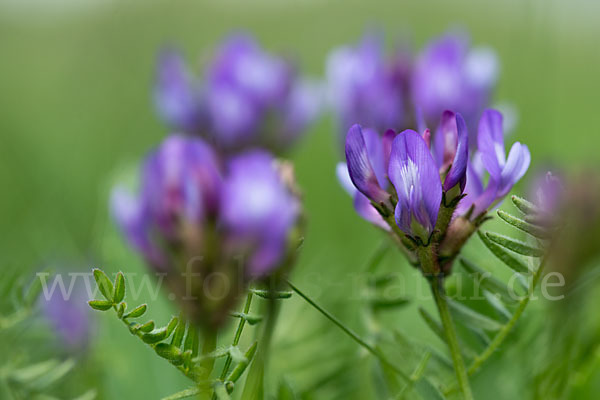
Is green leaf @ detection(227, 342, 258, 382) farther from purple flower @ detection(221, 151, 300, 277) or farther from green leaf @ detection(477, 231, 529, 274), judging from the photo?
green leaf @ detection(477, 231, 529, 274)

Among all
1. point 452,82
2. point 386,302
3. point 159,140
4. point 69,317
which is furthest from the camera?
point 159,140

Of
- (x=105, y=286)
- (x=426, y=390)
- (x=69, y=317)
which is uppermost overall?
(x=105, y=286)

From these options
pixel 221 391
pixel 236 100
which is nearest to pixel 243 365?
pixel 221 391

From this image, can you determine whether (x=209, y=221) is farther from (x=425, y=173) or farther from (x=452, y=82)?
(x=452, y=82)

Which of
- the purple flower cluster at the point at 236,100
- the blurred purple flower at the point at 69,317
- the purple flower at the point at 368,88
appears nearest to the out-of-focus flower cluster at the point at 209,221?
the blurred purple flower at the point at 69,317

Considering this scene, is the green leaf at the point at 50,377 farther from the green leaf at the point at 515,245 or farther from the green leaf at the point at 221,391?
the green leaf at the point at 515,245

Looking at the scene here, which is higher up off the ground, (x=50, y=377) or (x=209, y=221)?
(x=209, y=221)

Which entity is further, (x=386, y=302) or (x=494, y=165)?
(x=386, y=302)
